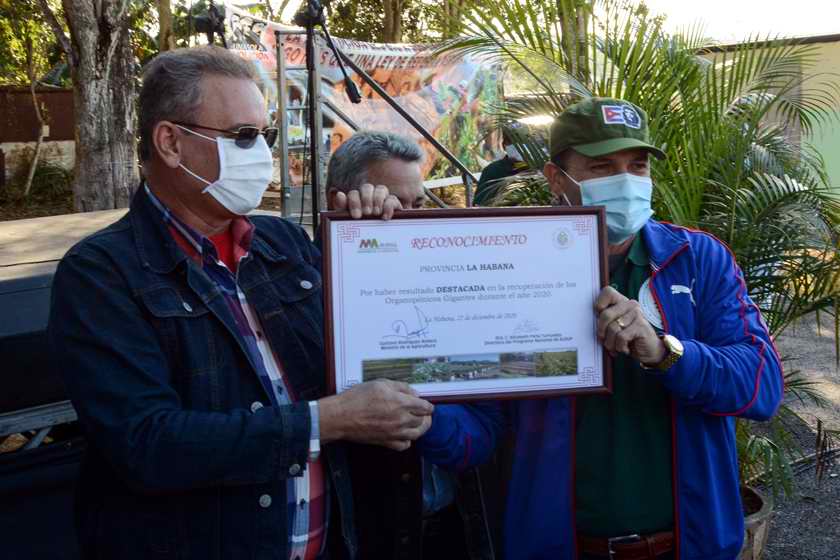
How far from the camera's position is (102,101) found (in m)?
9.27

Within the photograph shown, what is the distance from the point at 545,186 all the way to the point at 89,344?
9.59ft

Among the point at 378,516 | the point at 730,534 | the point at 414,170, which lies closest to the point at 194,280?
the point at 378,516

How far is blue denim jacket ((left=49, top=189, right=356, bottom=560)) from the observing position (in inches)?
67.4

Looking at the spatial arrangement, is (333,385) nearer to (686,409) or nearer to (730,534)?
(686,409)

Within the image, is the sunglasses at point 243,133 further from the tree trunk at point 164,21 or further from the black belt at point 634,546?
the tree trunk at point 164,21

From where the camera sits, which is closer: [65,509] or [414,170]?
[414,170]

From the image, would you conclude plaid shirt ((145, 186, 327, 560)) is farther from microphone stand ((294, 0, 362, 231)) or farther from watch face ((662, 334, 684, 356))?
microphone stand ((294, 0, 362, 231))

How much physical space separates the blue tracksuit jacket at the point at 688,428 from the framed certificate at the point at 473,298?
0.17 meters

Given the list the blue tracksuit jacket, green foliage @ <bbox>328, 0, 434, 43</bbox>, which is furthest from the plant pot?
green foliage @ <bbox>328, 0, 434, 43</bbox>

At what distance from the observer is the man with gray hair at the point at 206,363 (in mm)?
1723

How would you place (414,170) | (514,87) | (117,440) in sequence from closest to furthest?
(117,440) < (414,170) < (514,87)

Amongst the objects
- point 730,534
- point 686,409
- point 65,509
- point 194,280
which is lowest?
point 65,509

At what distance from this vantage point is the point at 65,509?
2.89m
